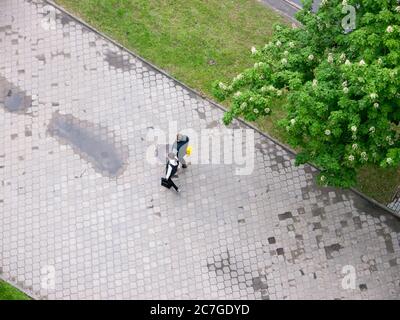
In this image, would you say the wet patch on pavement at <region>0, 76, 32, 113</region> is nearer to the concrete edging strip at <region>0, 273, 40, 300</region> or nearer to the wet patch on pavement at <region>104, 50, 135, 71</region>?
the wet patch on pavement at <region>104, 50, 135, 71</region>

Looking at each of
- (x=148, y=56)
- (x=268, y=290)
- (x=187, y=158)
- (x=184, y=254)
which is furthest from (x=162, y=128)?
(x=268, y=290)

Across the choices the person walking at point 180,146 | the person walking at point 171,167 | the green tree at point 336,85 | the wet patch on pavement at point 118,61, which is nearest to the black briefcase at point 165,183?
the person walking at point 171,167

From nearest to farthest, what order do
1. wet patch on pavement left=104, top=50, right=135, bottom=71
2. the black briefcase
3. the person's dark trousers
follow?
the person's dark trousers, the black briefcase, wet patch on pavement left=104, top=50, right=135, bottom=71

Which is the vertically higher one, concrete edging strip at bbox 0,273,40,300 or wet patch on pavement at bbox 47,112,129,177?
wet patch on pavement at bbox 47,112,129,177

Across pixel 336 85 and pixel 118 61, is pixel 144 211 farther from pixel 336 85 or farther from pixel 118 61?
pixel 336 85

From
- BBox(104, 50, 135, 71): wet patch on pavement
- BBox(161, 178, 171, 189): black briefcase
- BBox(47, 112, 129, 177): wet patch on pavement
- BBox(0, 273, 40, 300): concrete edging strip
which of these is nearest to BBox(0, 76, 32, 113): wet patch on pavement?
BBox(47, 112, 129, 177): wet patch on pavement

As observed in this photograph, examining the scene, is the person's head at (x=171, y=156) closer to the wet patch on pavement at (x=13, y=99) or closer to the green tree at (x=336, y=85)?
the green tree at (x=336, y=85)

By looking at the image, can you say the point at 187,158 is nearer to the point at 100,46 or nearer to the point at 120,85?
the point at 120,85
